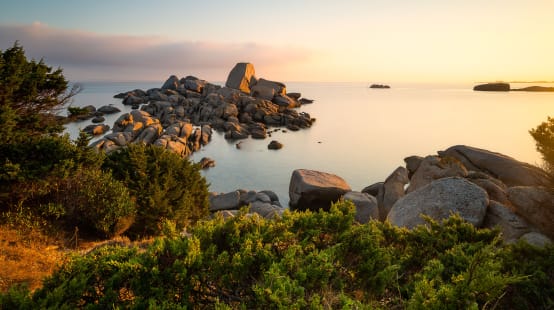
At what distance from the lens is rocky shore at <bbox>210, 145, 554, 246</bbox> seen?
10555 millimetres

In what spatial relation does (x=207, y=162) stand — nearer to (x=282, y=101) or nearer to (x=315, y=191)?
(x=315, y=191)

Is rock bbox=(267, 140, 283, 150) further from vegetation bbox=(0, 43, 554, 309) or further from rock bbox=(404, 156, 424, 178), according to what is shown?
vegetation bbox=(0, 43, 554, 309)

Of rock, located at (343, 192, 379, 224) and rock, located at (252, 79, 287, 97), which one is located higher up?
rock, located at (252, 79, 287, 97)

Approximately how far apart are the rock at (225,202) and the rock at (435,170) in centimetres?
1153

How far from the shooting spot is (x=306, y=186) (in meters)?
21.8

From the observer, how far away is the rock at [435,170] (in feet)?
53.7

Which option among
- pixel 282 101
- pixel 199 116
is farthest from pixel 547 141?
pixel 282 101

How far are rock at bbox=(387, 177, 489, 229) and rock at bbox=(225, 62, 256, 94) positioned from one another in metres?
85.5

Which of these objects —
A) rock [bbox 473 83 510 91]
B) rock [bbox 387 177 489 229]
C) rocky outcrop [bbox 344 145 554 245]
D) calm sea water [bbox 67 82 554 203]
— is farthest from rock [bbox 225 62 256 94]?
rock [bbox 473 83 510 91]

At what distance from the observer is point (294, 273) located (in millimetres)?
A: 4695

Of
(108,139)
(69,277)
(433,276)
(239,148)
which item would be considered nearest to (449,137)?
(239,148)

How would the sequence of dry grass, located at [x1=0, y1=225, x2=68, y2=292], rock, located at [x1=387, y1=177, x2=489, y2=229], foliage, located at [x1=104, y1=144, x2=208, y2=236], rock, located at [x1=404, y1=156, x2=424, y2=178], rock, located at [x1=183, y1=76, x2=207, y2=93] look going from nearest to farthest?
dry grass, located at [x1=0, y1=225, x2=68, y2=292], rock, located at [x1=387, y1=177, x2=489, y2=229], foliage, located at [x1=104, y1=144, x2=208, y2=236], rock, located at [x1=404, y1=156, x2=424, y2=178], rock, located at [x1=183, y1=76, x2=207, y2=93]

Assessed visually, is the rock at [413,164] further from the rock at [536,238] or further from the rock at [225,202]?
the rock at [225,202]

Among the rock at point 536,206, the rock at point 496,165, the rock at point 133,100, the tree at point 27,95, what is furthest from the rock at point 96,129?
the rock at point 536,206
